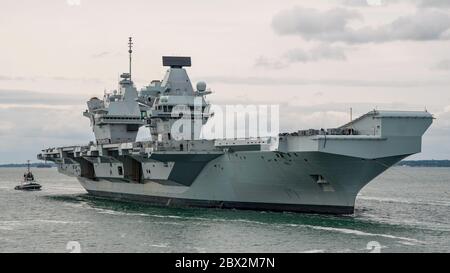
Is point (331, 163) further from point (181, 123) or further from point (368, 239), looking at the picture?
point (181, 123)

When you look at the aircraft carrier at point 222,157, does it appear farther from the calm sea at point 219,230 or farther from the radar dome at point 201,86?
the calm sea at point 219,230

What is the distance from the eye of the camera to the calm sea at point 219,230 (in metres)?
22.2

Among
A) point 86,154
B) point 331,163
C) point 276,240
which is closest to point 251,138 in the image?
point 331,163

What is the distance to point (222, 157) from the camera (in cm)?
3031

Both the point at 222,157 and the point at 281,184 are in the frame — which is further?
the point at 222,157

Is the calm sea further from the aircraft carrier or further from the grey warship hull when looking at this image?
the aircraft carrier

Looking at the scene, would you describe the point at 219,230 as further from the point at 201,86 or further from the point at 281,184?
the point at 201,86

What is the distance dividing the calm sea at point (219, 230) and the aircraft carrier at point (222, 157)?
36.2 inches

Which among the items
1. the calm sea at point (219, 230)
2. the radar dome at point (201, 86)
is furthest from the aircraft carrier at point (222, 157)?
the calm sea at point (219, 230)

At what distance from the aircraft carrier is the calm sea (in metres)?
0.92

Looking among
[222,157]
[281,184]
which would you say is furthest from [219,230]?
[222,157]

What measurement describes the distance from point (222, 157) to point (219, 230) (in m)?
5.63

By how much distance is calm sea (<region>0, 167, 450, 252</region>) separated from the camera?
2222 cm
